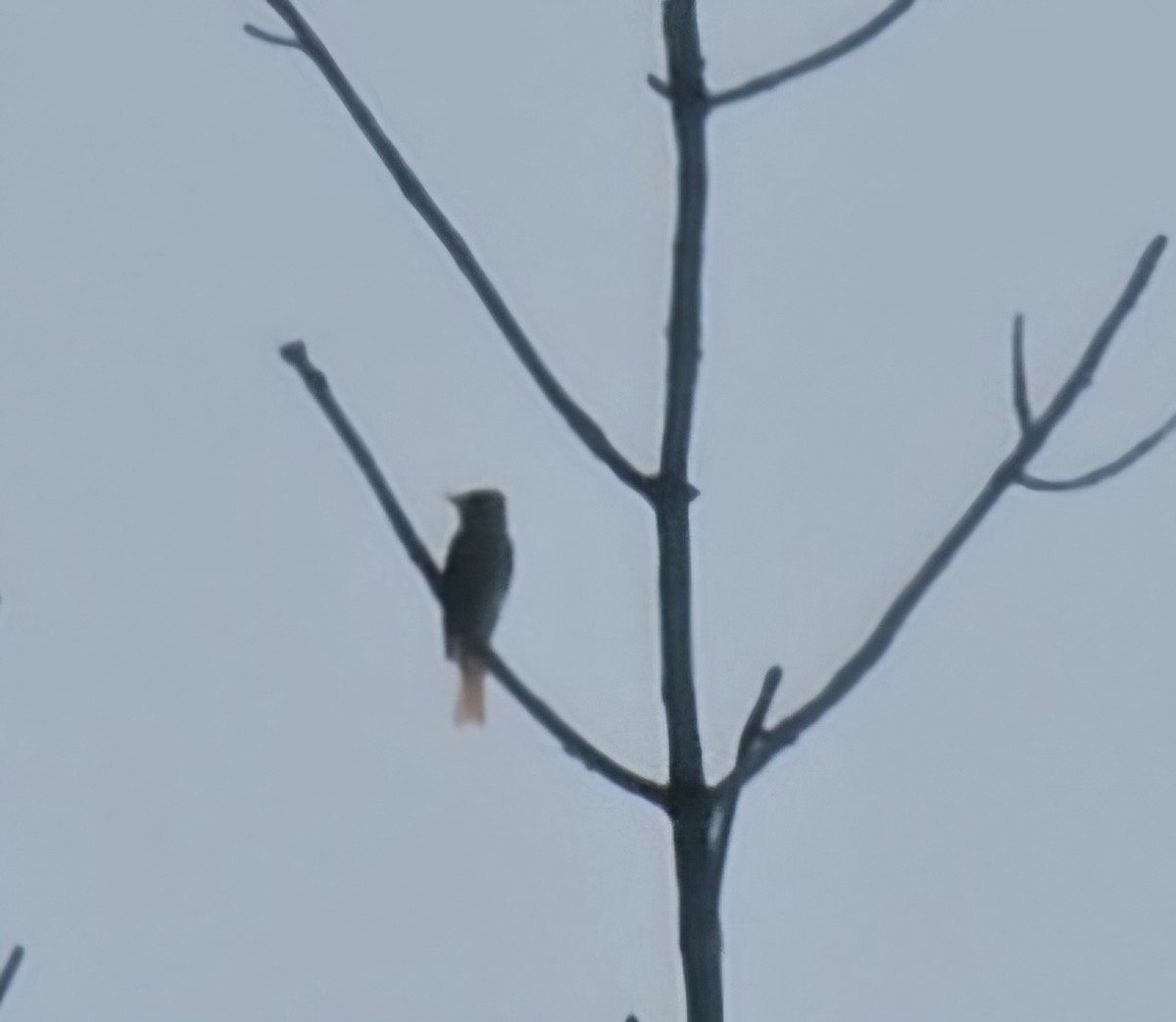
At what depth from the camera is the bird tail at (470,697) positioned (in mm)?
5305

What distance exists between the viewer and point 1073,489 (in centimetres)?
232

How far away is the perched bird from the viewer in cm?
539

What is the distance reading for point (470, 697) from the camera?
214 inches

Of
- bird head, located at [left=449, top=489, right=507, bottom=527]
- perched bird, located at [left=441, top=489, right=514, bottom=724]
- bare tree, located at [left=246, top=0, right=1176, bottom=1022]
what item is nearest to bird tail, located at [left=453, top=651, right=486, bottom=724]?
perched bird, located at [left=441, top=489, right=514, bottom=724]

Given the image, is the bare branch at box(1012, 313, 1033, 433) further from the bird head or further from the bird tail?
the bird head

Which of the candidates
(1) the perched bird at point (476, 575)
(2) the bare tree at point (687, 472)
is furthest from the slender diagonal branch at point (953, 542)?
(1) the perched bird at point (476, 575)

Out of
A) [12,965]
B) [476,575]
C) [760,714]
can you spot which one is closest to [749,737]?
[760,714]

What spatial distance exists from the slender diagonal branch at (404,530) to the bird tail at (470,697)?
2797 mm

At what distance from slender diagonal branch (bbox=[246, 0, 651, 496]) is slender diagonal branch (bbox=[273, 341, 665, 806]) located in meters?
0.33

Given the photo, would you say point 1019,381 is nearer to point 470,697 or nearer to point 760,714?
point 760,714

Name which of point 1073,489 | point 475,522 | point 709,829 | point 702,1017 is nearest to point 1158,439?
point 1073,489

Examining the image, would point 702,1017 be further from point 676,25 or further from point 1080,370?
point 676,25

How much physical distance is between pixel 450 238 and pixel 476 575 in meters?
4.78

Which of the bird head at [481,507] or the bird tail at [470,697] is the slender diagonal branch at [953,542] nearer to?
the bird tail at [470,697]
